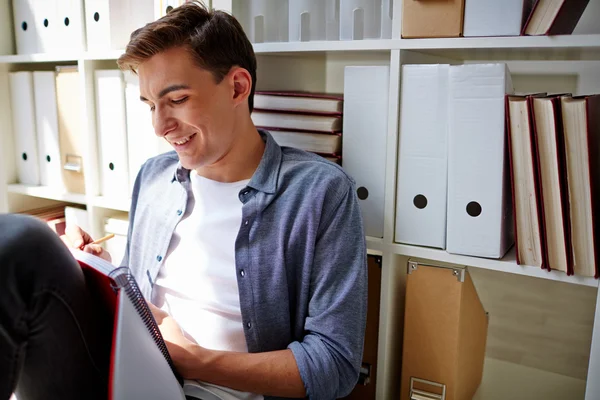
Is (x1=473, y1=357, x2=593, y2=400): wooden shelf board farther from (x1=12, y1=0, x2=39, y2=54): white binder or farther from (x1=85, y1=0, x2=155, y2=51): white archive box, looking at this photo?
(x1=12, y1=0, x2=39, y2=54): white binder

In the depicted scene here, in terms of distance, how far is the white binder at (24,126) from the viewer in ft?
5.63

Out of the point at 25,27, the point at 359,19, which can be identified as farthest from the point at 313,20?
the point at 25,27

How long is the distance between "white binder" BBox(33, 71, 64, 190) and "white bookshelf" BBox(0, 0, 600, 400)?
1.8 inches

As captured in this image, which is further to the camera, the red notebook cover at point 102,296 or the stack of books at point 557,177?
the stack of books at point 557,177

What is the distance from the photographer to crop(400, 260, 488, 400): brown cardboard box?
1170 millimetres

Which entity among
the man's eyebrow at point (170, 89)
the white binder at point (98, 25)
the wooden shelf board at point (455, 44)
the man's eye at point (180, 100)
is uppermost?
the white binder at point (98, 25)

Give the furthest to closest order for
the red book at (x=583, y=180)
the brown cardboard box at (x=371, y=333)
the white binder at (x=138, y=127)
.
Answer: the white binder at (x=138, y=127), the brown cardboard box at (x=371, y=333), the red book at (x=583, y=180)

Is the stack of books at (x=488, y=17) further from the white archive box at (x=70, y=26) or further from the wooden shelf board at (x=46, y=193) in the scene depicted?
the wooden shelf board at (x=46, y=193)

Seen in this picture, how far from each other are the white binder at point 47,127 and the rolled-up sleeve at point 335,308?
1.02 metres

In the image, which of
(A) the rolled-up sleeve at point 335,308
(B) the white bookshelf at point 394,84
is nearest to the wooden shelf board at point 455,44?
(B) the white bookshelf at point 394,84

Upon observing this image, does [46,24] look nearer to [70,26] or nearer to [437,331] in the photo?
[70,26]

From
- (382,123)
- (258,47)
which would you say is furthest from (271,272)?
(258,47)

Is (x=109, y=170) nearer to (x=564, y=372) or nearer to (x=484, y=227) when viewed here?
(x=484, y=227)

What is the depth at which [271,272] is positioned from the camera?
3.53 ft
